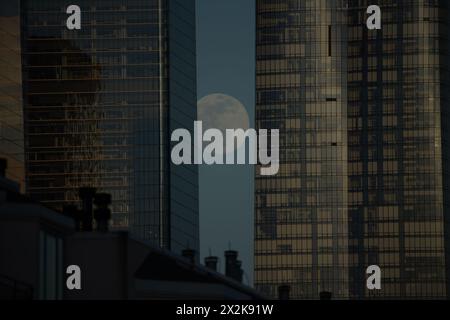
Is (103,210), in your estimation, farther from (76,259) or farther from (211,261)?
(211,261)

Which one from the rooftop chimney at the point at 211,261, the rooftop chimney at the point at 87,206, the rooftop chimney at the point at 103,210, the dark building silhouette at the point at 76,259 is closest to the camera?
the dark building silhouette at the point at 76,259

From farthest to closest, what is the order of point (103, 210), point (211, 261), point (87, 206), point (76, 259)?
1. point (211, 261)
2. point (87, 206)
3. point (103, 210)
4. point (76, 259)

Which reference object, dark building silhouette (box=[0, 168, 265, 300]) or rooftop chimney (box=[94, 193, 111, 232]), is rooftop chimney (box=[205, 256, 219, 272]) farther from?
rooftop chimney (box=[94, 193, 111, 232])

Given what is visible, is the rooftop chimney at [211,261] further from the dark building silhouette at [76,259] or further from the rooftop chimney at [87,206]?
the rooftop chimney at [87,206]

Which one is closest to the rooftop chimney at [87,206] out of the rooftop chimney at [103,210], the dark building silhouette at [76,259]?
the dark building silhouette at [76,259]

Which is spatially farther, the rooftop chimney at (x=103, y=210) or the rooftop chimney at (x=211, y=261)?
the rooftop chimney at (x=211, y=261)

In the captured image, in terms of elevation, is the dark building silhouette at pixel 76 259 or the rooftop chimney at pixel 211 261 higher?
the dark building silhouette at pixel 76 259

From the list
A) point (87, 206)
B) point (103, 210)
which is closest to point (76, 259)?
point (103, 210)

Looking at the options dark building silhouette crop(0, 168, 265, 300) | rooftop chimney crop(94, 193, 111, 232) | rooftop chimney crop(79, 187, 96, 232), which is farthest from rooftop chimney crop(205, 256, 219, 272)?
rooftop chimney crop(94, 193, 111, 232)

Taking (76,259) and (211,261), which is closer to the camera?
(76,259)

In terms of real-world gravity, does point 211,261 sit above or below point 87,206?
below

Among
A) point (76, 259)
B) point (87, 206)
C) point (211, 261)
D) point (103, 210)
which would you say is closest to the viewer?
point (76, 259)
